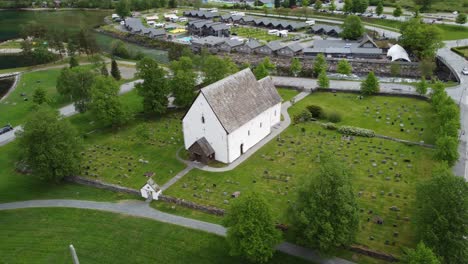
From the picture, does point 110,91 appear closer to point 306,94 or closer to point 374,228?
point 306,94

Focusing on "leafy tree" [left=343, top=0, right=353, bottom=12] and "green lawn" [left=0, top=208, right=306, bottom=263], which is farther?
"leafy tree" [left=343, top=0, right=353, bottom=12]


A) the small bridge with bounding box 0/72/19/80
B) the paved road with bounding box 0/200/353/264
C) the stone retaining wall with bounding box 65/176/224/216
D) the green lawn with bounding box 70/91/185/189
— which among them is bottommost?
the paved road with bounding box 0/200/353/264

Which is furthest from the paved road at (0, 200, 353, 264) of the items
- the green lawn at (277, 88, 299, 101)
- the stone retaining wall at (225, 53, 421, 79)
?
the stone retaining wall at (225, 53, 421, 79)

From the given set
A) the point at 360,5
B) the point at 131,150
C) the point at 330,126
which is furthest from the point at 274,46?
the point at 131,150

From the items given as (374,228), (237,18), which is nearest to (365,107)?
(374,228)

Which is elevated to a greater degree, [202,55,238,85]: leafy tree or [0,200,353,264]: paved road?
[202,55,238,85]: leafy tree

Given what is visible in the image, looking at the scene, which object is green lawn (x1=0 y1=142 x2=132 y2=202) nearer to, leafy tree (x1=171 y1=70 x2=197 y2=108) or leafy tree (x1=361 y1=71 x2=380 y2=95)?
leafy tree (x1=171 y1=70 x2=197 y2=108)

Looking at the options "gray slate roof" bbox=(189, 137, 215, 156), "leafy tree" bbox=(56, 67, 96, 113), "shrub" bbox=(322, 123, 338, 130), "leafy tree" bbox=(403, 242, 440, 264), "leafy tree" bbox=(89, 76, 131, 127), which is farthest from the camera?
"leafy tree" bbox=(56, 67, 96, 113)

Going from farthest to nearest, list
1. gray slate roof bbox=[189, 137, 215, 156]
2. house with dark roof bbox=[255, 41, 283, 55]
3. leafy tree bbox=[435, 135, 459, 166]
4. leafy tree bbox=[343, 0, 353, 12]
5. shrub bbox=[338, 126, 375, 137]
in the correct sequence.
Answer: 1. leafy tree bbox=[343, 0, 353, 12]
2. house with dark roof bbox=[255, 41, 283, 55]
3. shrub bbox=[338, 126, 375, 137]
4. gray slate roof bbox=[189, 137, 215, 156]
5. leafy tree bbox=[435, 135, 459, 166]
